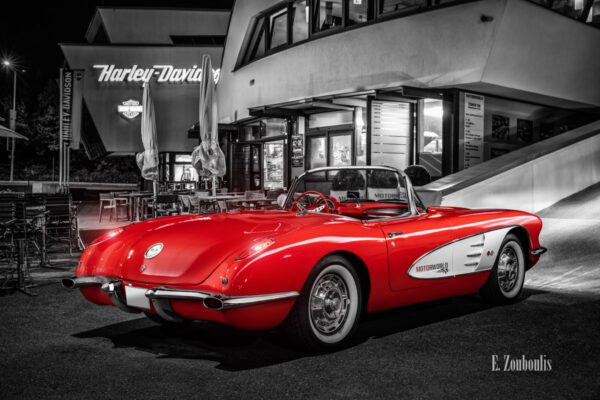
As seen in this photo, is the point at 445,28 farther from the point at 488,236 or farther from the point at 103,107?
the point at 103,107

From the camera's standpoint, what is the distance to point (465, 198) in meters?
9.96

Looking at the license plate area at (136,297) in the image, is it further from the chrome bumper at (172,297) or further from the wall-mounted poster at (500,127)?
the wall-mounted poster at (500,127)

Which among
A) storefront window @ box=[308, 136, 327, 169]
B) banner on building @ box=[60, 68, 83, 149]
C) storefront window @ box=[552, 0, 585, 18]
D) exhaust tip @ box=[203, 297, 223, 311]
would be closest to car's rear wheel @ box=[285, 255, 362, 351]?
exhaust tip @ box=[203, 297, 223, 311]

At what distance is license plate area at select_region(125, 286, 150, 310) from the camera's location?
379 cm

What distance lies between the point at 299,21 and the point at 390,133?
5303 millimetres

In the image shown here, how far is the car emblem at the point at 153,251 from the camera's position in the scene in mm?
3980

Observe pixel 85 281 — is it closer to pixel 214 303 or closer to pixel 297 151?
pixel 214 303

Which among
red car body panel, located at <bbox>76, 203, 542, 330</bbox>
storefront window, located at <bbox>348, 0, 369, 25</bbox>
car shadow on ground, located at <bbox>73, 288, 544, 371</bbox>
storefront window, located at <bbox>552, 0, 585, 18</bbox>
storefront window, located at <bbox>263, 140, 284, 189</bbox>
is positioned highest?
storefront window, located at <bbox>552, 0, 585, 18</bbox>

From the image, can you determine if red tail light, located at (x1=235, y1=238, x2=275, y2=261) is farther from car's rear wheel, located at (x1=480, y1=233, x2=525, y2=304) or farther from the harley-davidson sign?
the harley-davidson sign

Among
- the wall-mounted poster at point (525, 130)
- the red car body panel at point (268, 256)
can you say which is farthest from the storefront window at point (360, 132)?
the red car body panel at point (268, 256)

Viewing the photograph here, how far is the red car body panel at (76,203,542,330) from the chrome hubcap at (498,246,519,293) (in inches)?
15.9

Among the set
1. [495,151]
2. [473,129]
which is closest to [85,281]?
[473,129]

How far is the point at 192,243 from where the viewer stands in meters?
3.92

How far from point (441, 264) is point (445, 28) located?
9.53 metres
